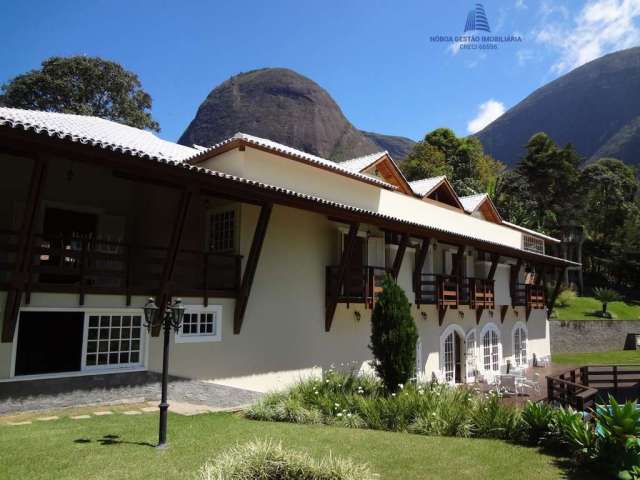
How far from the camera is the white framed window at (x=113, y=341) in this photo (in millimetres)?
10367

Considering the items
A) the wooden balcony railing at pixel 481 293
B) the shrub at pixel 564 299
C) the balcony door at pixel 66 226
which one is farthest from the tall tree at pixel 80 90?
the shrub at pixel 564 299

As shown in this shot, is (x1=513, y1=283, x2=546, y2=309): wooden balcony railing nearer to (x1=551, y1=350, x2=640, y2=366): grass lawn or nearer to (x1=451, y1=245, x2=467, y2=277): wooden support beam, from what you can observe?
(x1=551, y1=350, x2=640, y2=366): grass lawn

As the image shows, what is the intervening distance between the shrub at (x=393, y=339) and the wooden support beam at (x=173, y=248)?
5.03 metres

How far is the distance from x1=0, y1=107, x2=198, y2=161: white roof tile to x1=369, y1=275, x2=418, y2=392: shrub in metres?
6.18

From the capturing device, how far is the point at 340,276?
47.1 ft

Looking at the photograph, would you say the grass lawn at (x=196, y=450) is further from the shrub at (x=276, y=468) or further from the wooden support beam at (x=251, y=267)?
the wooden support beam at (x=251, y=267)

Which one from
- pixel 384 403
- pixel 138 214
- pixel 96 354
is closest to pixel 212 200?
pixel 138 214

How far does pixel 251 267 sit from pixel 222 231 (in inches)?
83.3

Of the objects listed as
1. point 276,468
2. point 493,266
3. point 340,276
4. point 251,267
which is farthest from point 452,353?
point 276,468

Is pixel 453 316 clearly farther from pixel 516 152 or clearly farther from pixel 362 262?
pixel 516 152

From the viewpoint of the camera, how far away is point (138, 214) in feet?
48.6

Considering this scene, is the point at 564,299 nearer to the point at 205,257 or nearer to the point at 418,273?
the point at 418,273

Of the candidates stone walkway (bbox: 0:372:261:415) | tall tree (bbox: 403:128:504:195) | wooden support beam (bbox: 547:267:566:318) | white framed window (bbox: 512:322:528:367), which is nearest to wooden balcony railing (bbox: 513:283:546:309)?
wooden support beam (bbox: 547:267:566:318)

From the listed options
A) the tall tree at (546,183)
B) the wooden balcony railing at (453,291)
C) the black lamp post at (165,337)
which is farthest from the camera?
the tall tree at (546,183)
